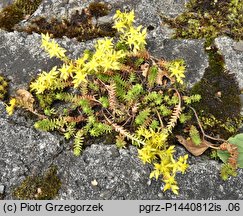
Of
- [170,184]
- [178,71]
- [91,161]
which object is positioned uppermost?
[178,71]

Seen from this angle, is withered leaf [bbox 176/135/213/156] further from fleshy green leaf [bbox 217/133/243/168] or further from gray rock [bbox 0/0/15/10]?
gray rock [bbox 0/0/15/10]

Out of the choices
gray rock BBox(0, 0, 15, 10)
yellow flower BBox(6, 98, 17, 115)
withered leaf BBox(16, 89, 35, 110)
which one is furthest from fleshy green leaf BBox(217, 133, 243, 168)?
gray rock BBox(0, 0, 15, 10)

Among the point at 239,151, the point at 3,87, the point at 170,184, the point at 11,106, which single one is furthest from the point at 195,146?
the point at 3,87

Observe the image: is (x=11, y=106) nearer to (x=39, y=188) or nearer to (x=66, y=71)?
(x=66, y=71)

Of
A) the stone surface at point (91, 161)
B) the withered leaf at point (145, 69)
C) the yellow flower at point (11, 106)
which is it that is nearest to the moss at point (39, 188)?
the stone surface at point (91, 161)

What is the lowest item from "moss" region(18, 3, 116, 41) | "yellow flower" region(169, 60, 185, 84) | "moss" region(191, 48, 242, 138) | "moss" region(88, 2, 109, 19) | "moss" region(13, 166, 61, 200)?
"moss" region(13, 166, 61, 200)
